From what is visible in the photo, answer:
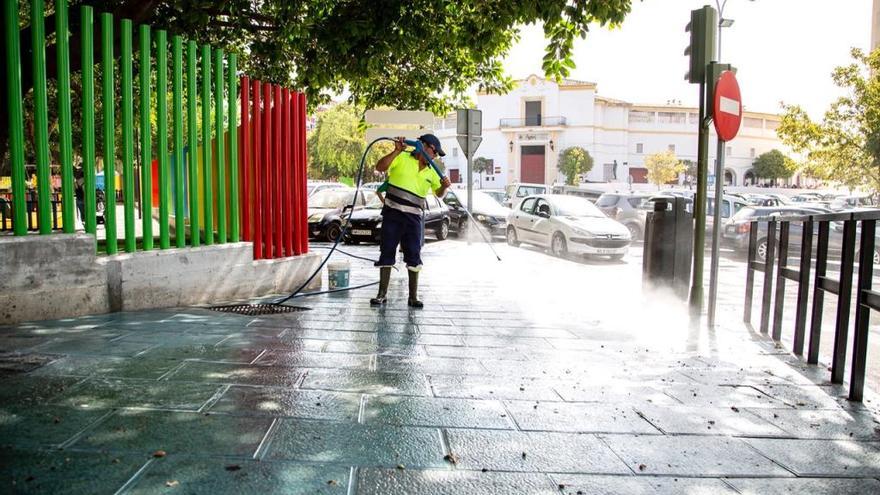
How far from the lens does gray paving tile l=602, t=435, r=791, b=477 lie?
3.03 meters

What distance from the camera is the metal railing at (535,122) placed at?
2712 inches

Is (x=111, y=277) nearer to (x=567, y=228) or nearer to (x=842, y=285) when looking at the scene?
(x=842, y=285)

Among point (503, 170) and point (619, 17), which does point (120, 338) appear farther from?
point (503, 170)

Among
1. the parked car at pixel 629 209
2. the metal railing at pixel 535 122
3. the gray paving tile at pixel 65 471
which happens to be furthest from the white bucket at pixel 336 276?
the metal railing at pixel 535 122

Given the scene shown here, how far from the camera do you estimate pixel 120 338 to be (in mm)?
5125

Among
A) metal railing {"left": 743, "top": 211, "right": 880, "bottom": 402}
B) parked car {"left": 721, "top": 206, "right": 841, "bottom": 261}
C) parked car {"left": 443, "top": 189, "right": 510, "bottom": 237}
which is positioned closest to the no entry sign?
metal railing {"left": 743, "top": 211, "right": 880, "bottom": 402}

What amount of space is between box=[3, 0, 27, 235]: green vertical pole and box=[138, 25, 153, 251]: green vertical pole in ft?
3.46

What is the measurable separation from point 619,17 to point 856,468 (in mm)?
5939

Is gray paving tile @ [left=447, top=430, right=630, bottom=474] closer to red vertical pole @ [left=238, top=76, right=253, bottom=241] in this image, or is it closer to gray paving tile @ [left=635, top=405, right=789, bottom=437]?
gray paving tile @ [left=635, top=405, right=789, bottom=437]

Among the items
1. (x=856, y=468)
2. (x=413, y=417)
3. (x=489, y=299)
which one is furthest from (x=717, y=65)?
(x=413, y=417)

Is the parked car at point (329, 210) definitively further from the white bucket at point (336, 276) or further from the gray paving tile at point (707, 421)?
the gray paving tile at point (707, 421)

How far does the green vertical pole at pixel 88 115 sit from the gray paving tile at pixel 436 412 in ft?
12.0

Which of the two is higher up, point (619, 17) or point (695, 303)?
point (619, 17)

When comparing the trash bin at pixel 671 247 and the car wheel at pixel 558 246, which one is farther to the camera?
the car wheel at pixel 558 246
